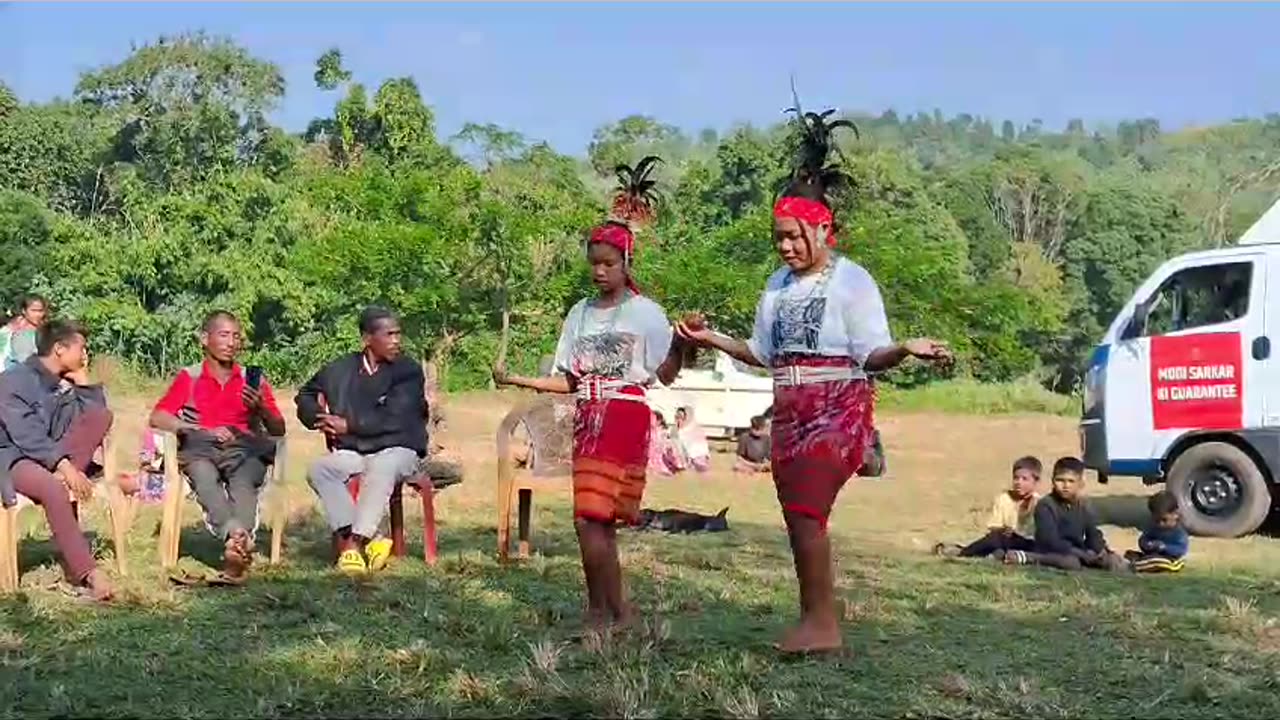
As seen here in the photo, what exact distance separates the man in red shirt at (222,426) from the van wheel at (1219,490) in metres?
6.47

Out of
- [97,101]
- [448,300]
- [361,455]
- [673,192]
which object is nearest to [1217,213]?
[361,455]

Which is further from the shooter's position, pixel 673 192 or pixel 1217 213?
pixel 673 192

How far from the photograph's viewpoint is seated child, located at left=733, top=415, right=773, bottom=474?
49.7ft

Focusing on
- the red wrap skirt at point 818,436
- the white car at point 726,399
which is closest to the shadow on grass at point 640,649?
the red wrap skirt at point 818,436

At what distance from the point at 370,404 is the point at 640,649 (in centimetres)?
307

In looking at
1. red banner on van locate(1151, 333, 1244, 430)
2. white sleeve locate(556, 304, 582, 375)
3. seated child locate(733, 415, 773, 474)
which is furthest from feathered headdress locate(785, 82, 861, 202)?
seated child locate(733, 415, 773, 474)

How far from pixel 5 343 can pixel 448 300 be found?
668 inches

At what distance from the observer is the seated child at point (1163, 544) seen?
27.5 ft

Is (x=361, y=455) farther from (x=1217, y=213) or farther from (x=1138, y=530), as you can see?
(x=1217, y=213)

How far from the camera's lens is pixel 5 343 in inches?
436

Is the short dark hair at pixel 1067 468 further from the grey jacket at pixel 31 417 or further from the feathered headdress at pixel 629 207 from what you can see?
the grey jacket at pixel 31 417

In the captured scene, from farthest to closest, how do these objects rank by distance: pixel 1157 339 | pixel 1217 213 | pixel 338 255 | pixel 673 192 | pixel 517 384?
pixel 673 192 → pixel 338 255 → pixel 1217 213 → pixel 1157 339 → pixel 517 384

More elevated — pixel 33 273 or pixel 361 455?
pixel 33 273

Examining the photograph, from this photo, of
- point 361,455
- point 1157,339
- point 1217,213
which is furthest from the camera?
point 1217,213
